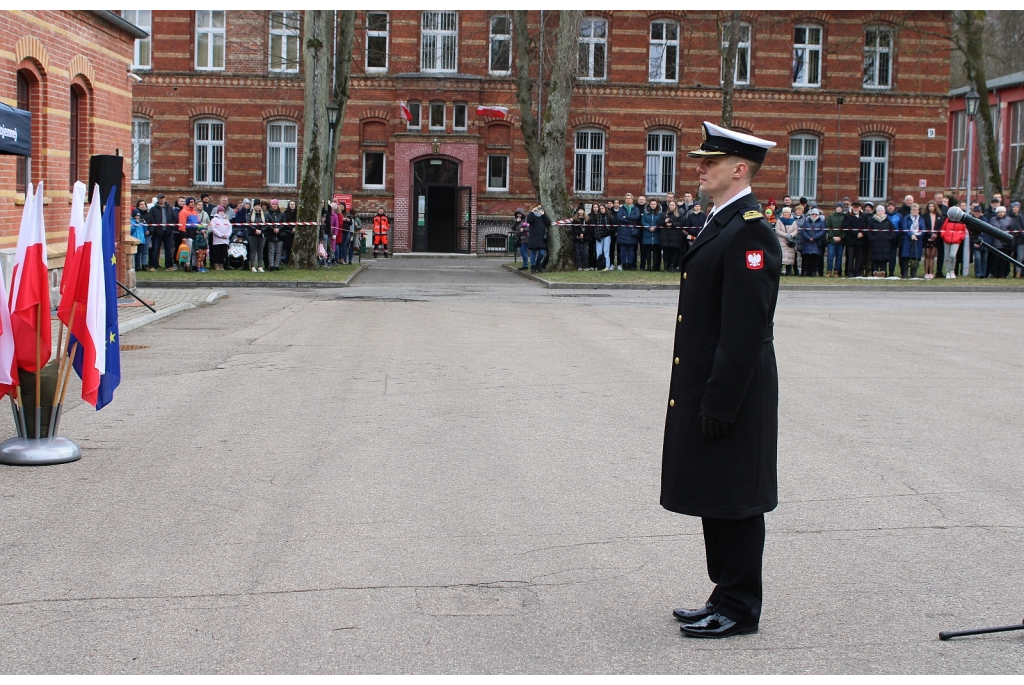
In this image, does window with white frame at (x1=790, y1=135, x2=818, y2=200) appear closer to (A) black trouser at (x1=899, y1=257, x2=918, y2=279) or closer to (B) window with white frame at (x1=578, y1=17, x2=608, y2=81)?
(B) window with white frame at (x1=578, y1=17, x2=608, y2=81)

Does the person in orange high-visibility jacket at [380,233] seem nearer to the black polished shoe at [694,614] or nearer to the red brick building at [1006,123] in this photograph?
the red brick building at [1006,123]

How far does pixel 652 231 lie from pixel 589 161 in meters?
15.9

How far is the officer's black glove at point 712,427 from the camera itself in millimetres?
4586

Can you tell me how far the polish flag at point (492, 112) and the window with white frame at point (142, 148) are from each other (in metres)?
12.3

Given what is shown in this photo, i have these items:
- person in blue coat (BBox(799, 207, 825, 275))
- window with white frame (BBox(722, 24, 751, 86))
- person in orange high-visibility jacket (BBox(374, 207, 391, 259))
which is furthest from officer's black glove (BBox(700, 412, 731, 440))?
window with white frame (BBox(722, 24, 751, 86))

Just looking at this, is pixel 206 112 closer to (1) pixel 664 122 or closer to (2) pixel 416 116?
(2) pixel 416 116

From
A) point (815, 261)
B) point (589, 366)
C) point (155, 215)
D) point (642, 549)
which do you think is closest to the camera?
point (642, 549)

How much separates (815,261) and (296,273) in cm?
1294

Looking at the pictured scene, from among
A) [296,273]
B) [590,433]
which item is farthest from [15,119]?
[296,273]

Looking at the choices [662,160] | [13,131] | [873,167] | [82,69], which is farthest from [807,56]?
[13,131]

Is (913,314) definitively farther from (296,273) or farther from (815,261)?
(296,273)

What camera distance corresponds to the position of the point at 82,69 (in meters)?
20.3

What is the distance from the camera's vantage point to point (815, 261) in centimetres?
3095

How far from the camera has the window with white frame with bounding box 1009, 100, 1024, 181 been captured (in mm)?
51031
